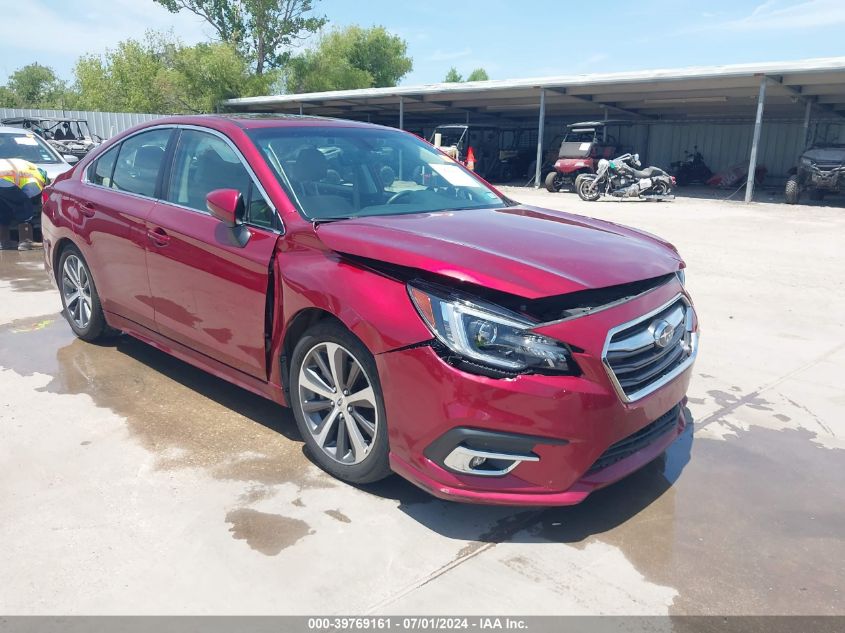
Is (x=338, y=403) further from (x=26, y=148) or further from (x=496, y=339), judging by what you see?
(x=26, y=148)

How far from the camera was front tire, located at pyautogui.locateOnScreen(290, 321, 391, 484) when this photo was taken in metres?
2.90

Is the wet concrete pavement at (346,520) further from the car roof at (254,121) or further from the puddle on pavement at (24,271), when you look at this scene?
the puddle on pavement at (24,271)

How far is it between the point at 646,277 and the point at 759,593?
127cm

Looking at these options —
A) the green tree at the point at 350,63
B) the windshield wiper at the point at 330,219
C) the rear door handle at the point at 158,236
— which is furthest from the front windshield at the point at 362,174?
the green tree at the point at 350,63

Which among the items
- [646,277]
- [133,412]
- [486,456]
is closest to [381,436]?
[486,456]

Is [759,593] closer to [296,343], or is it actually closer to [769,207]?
[296,343]

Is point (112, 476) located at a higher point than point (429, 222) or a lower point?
lower

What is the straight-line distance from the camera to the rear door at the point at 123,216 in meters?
4.21

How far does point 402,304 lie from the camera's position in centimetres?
272

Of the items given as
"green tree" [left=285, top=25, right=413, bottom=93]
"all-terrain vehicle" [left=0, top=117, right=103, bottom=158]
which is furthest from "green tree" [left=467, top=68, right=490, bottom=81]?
"all-terrain vehicle" [left=0, top=117, right=103, bottom=158]

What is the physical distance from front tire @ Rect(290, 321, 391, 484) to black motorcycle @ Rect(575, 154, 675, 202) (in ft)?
57.1

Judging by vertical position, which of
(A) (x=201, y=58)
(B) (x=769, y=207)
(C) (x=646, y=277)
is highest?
(A) (x=201, y=58)

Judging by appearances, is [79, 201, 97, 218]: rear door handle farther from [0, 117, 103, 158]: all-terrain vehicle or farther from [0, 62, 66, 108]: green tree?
[0, 62, 66, 108]: green tree

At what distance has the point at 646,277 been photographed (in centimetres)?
291
